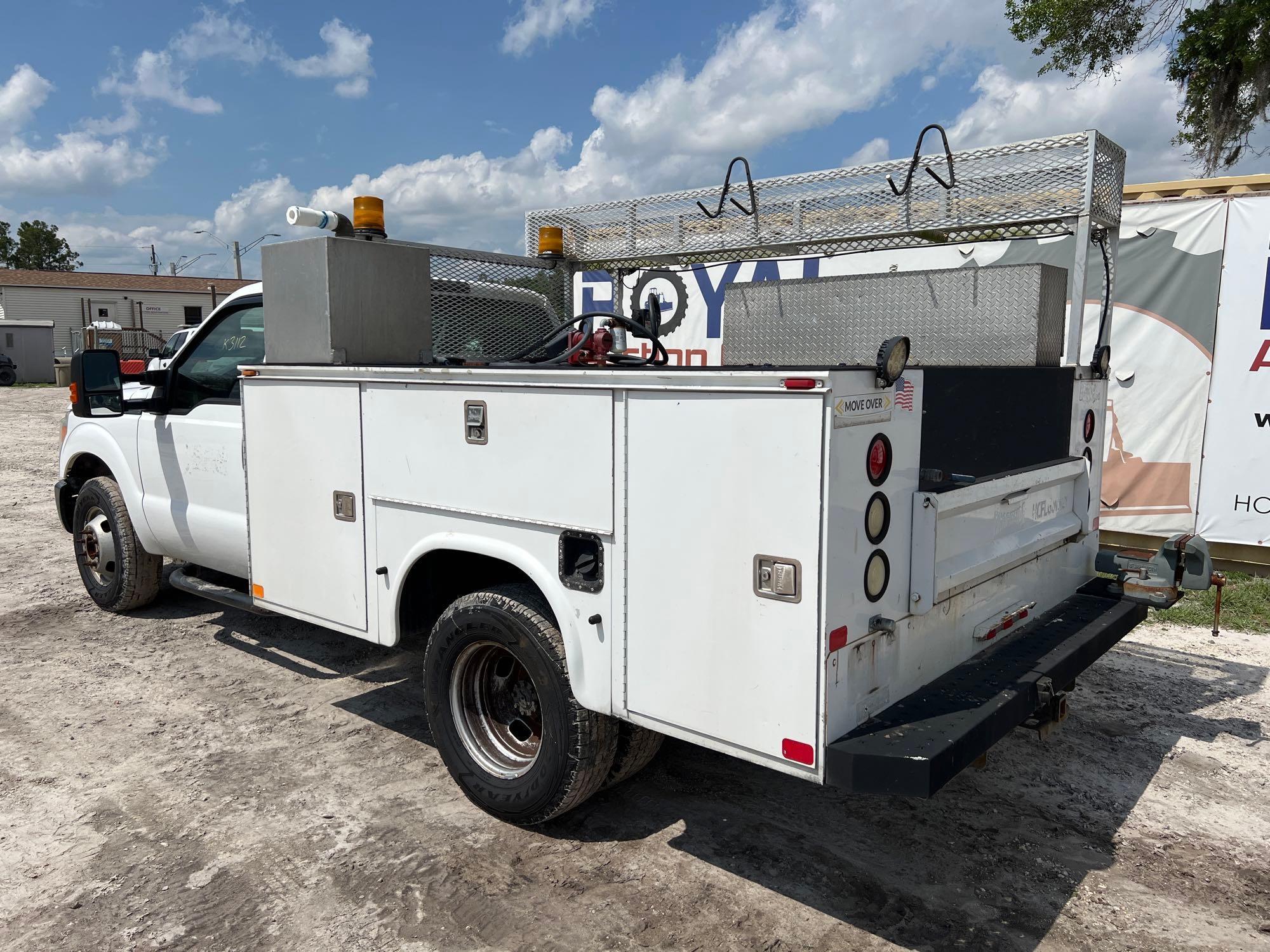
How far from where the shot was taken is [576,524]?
3.03m

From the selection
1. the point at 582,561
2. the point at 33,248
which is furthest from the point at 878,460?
the point at 33,248

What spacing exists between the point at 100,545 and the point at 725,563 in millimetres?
4989

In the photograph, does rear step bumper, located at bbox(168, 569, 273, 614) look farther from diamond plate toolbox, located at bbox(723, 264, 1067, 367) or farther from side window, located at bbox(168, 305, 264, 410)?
diamond plate toolbox, located at bbox(723, 264, 1067, 367)

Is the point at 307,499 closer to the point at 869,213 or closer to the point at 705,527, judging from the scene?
the point at 705,527

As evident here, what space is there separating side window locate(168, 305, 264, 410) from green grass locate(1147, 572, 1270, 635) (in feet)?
18.7

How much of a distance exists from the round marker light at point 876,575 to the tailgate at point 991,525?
0.16 meters

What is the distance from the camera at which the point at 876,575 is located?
2.73 metres

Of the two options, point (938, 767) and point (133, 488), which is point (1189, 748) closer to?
point (938, 767)

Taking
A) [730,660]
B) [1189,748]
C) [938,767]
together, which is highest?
[730,660]

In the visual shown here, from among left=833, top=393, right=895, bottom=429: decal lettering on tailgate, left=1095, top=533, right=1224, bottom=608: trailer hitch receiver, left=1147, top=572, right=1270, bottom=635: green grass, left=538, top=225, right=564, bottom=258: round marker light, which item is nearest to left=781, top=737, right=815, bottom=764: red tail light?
left=833, top=393, right=895, bottom=429: decal lettering on tailgate

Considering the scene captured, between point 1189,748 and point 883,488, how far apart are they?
8.80 ft

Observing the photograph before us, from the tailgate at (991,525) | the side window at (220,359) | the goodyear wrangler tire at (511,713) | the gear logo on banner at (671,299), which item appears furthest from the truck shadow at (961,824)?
the gear logo on banner at (671,299)

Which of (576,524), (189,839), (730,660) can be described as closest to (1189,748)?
(730,660)

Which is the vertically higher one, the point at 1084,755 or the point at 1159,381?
the point at 1159,381
